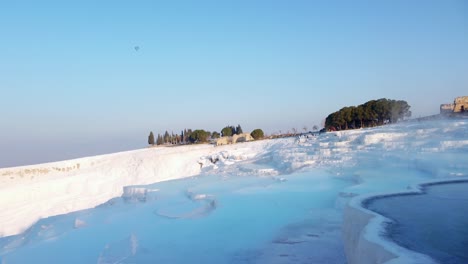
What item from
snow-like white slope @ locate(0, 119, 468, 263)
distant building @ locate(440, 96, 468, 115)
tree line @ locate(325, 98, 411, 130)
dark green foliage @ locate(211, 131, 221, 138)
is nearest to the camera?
snow-like white slope @ locate(0, 119, 468, 263)

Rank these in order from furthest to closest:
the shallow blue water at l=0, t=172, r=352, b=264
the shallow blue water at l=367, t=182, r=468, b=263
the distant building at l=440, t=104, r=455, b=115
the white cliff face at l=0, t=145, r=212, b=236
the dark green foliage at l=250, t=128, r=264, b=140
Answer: the dark green foliage at l=250, t=128, r=264, b=140 → the distant building at l=440, t=104, r=455, b=115 → the white cliff face at l=0, t=145, r=212, b=236 → the shallow blue water at l=0, t=172, r=352, b=264 → the shallow blue water at l=367, t=182, r=468, b=263

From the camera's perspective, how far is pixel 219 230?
661cm

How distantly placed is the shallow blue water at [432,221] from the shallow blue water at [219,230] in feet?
3.88

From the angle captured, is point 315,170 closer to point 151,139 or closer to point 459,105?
point 459,105

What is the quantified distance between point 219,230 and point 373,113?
22.6m

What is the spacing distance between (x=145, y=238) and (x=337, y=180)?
5523mm

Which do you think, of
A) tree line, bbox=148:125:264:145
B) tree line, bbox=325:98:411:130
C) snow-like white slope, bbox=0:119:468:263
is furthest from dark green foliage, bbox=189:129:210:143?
tree line, bbox=325:98:411:130

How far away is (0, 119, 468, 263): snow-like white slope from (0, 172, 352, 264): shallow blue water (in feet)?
0.67

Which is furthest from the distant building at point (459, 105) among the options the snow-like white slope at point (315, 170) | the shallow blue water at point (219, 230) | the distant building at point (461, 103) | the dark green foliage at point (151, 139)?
the dark green foliage at point (151, 139)

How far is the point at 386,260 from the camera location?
97.9 inches

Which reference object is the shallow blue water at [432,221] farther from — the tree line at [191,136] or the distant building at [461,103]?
the tree line at [191,136]

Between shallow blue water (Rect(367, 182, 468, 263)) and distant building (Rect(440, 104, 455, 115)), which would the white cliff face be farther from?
distant building (Rect(440, 104, 455, 115))

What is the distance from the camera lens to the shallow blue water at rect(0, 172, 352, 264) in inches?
Answer: 211

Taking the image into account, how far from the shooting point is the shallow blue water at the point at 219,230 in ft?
17.6
